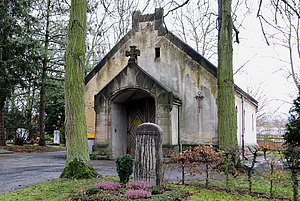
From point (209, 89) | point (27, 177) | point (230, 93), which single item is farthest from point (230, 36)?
point (27, 177)

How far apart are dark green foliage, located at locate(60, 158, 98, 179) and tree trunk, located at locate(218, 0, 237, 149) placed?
4.76 m

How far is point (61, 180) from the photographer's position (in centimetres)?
886

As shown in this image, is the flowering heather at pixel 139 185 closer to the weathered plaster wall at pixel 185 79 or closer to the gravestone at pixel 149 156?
the gravestone at pixel 149 156

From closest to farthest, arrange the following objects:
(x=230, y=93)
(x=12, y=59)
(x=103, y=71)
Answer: (x=230, y=93), (x=103, y=71), (x=12, y=59)

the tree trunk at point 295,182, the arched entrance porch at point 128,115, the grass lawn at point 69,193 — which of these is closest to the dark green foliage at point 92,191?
the grass lawn at point 69,193

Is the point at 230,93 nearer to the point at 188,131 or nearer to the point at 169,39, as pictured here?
the point at 188,131

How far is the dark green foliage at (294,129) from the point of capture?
488 inches

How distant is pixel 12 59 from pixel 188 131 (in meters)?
14.6

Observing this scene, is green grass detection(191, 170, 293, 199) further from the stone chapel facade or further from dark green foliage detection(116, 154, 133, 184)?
the stone chapel facade

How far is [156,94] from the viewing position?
48.8 ft

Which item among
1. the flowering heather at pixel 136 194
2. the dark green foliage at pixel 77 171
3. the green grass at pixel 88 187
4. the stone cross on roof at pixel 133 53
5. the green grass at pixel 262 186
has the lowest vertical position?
the green grass at pixel 262 186

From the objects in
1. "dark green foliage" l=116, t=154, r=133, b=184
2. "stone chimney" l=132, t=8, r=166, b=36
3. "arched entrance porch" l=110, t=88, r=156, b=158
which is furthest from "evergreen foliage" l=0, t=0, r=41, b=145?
"dark green foliage" l=116, t=154, r=133, b=184

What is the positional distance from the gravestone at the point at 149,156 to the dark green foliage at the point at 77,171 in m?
1.76

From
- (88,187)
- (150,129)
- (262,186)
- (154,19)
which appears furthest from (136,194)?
(154,19)
